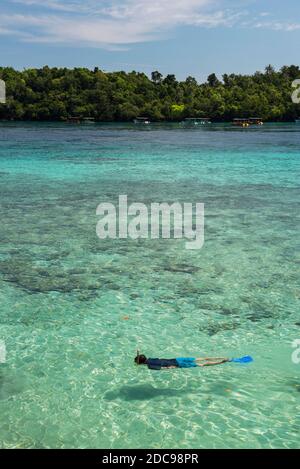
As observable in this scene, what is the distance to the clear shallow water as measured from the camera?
545 centimetres

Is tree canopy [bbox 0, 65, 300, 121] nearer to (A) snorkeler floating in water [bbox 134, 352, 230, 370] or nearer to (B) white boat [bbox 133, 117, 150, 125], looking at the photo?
(B) white boat [bbox 133, 117, 150, 125]

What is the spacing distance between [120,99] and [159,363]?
5287 inches

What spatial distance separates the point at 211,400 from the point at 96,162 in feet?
95.2

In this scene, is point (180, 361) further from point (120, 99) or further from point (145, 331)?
point (120, 99)

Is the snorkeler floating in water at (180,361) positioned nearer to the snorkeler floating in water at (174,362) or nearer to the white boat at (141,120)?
the snorkeler floating in water at (174,362)

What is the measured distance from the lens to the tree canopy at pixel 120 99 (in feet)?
429

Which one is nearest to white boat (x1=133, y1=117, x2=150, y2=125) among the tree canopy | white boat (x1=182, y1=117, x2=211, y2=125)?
the tree canopy

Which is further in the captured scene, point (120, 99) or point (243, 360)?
point (120, 99)

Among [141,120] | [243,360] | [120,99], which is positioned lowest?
[243,360]

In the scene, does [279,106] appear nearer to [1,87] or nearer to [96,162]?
[1,87]

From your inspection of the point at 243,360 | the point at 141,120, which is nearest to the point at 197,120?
the point at 141,120

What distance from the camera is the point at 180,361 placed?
21.7 feet

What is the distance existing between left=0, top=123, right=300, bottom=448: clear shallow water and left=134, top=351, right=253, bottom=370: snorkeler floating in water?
0.12m

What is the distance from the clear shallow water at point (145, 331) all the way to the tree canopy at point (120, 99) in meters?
121
